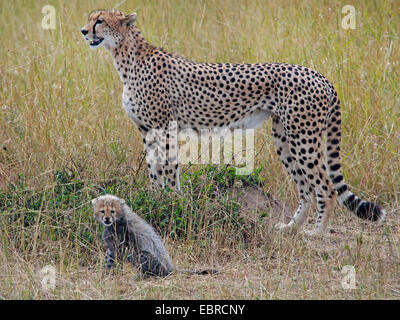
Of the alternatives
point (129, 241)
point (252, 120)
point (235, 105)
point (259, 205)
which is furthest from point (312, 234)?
point (129, 241)

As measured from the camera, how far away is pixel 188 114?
512cm

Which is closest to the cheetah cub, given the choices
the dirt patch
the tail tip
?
the dirt patch

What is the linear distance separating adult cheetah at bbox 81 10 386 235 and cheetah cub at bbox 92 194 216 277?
0.97 meters

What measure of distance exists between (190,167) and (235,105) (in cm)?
74

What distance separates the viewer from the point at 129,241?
4.00 m

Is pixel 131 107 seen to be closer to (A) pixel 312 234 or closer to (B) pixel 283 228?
(B) pixel 283 228

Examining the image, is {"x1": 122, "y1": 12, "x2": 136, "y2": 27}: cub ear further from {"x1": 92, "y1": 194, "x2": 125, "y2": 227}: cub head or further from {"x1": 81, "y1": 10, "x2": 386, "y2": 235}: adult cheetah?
{"x1": 92, "y1": 194, "x2": 125, "y2": 227}: cub head

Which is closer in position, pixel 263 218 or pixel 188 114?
pixel 263 218

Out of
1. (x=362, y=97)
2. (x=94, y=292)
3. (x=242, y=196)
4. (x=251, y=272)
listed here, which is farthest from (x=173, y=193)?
(x=362, y=97)

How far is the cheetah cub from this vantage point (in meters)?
3.90

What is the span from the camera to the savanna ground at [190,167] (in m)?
3.89
